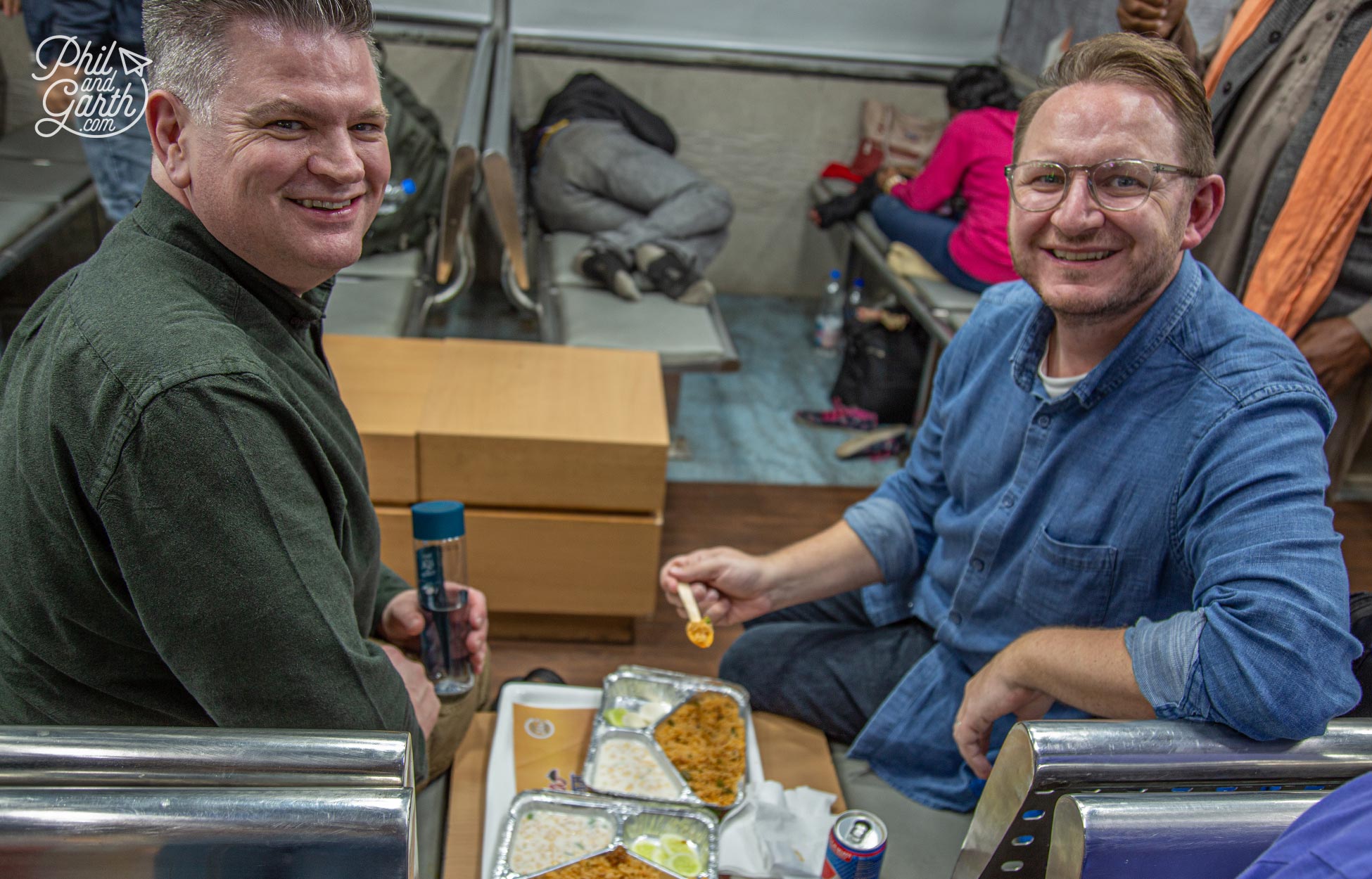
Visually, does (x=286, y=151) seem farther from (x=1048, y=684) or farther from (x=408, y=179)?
(x=408, y=179)

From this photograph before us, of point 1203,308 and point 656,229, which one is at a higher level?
point 1203,308

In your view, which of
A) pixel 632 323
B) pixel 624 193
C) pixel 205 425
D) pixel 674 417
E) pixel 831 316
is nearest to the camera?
pixel 205 425

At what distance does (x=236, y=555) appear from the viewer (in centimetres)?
87

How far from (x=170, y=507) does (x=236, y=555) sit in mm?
66

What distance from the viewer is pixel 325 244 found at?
1.00 m

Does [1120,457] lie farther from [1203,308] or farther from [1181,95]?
[1181,95]

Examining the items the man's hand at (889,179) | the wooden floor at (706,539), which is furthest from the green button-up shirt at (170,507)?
the man's hand at (889,179)

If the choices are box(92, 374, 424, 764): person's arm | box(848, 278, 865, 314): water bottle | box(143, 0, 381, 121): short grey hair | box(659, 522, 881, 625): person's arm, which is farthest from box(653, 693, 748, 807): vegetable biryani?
box(848, 278, 865, 314): water bottle

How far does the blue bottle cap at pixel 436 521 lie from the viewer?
1.30 metres

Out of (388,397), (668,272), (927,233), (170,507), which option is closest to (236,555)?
(170,507)

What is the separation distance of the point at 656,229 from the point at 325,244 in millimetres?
2390

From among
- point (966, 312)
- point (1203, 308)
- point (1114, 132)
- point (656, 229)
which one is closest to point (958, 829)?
point (1203, 308)

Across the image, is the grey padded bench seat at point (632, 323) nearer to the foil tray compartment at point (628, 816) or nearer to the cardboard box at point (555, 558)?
the cardboard box at point (555, 558)

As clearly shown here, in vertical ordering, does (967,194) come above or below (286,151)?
below
